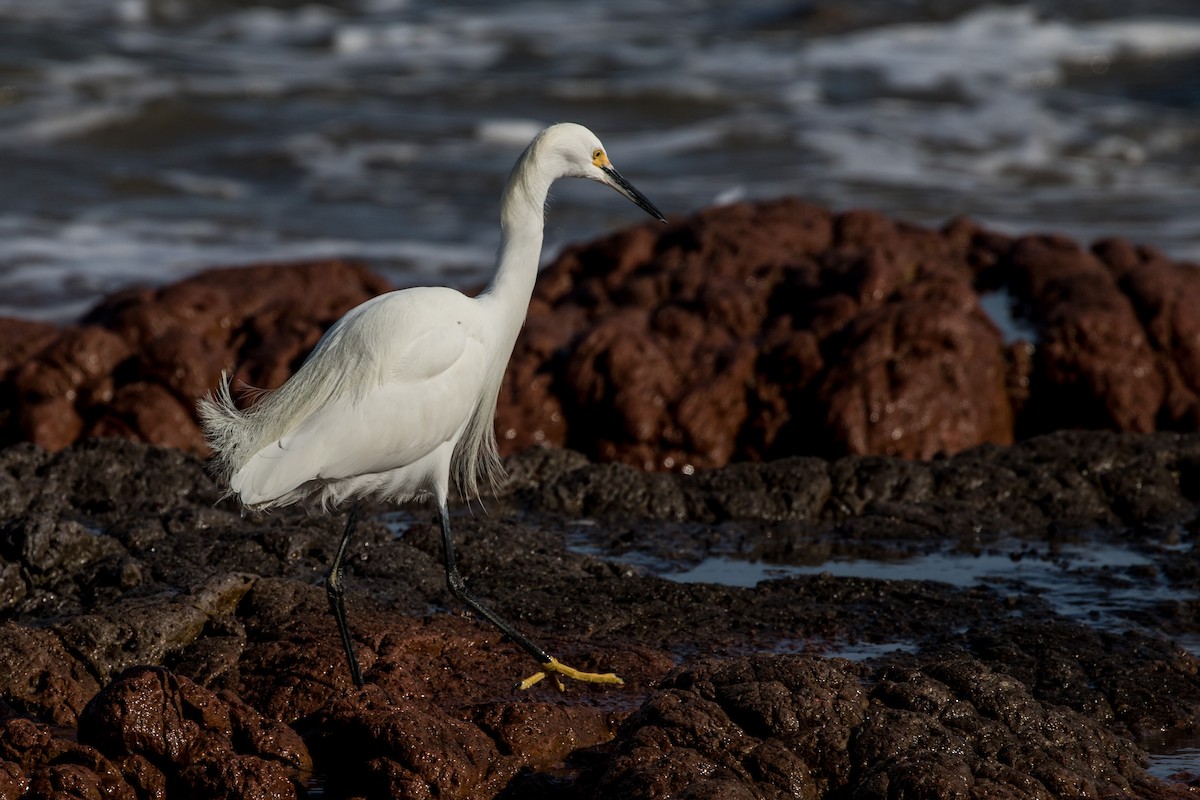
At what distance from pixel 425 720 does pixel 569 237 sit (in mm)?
10033

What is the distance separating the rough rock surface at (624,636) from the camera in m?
3.70

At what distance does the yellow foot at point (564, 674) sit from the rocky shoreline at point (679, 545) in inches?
1.9

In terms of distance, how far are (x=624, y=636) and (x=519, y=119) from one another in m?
14.4

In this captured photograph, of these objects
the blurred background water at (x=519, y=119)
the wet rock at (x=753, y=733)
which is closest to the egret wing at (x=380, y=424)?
the wet rock at (x=753, y=733)

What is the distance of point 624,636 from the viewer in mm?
4996

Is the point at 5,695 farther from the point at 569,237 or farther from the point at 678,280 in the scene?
the point at 569,237

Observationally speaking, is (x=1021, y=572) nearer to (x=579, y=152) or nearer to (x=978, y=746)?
(x=978, y=746)

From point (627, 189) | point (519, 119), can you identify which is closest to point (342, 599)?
point (627, 189)

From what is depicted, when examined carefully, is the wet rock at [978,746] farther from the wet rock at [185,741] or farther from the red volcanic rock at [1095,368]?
the red volcanic rock at [1095,368]

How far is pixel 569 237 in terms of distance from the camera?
13539 mm

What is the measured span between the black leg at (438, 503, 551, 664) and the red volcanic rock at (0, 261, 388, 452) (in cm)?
268

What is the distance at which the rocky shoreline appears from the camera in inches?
148

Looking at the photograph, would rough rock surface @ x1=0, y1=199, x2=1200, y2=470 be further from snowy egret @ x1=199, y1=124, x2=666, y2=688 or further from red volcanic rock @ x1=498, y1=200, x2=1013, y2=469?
snowy egret @ x1=199, y1=124, x2=666, y2=688

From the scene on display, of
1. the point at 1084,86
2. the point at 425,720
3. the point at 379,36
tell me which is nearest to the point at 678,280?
the point at 425,720
